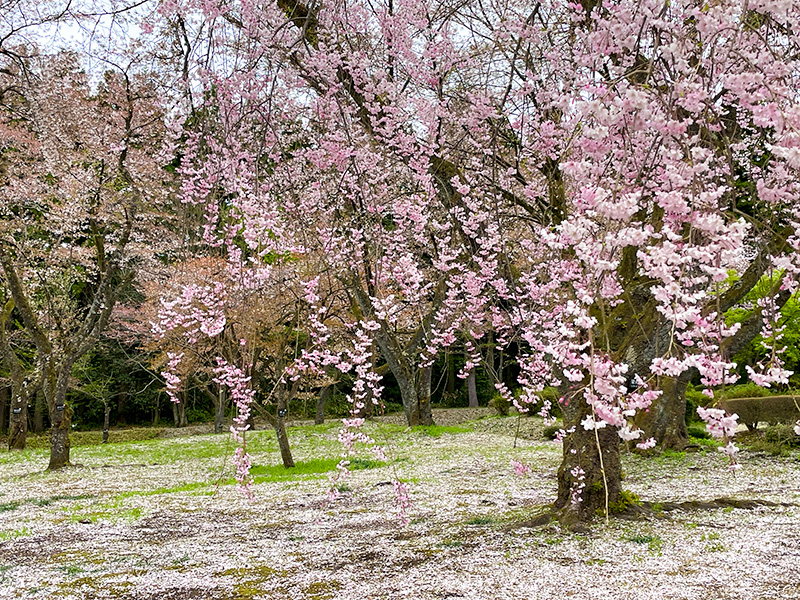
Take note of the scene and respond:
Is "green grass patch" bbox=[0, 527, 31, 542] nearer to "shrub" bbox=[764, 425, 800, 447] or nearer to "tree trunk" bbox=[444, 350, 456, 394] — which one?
"shrub" bbox=[764, 425, 800, 447]

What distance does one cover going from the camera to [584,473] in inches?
250

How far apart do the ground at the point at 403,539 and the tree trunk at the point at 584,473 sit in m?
0.21

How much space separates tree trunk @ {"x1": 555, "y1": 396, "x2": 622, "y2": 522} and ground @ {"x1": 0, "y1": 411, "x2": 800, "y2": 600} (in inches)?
8.4

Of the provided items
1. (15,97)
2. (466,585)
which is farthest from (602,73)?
(15,97)

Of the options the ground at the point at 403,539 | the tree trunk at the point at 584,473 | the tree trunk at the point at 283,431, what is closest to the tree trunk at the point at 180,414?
the ground at the point at 403,539

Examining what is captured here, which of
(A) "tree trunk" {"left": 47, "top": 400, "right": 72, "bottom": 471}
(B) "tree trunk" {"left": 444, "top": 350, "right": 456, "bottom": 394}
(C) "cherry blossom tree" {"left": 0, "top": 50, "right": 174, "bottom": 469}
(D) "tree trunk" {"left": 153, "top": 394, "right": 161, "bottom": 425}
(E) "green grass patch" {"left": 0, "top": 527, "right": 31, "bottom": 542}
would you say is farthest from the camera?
(B) "tree trunk" {"left": 444, "top": 350, "right": 456, "bottom": 394}

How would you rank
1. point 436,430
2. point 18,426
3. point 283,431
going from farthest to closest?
point 18,426
point 436,430
point 283,431

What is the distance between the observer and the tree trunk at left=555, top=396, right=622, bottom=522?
20.7 feet

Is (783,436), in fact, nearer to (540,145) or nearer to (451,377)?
(540,145)

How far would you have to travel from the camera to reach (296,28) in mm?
6664

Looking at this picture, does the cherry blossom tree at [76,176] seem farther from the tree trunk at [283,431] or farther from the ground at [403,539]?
the tree trunk at [283,431]

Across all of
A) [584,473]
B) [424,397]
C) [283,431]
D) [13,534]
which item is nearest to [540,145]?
[584,473]

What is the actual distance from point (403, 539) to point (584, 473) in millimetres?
1813

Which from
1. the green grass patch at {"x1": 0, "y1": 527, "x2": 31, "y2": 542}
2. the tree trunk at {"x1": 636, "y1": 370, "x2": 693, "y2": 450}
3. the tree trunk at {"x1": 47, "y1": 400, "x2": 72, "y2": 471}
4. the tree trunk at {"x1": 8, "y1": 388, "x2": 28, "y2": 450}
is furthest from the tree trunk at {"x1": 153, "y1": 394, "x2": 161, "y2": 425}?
the tree trunk at {"x1": 636, "y1": 370, "x2": 693, "y2": 450}
